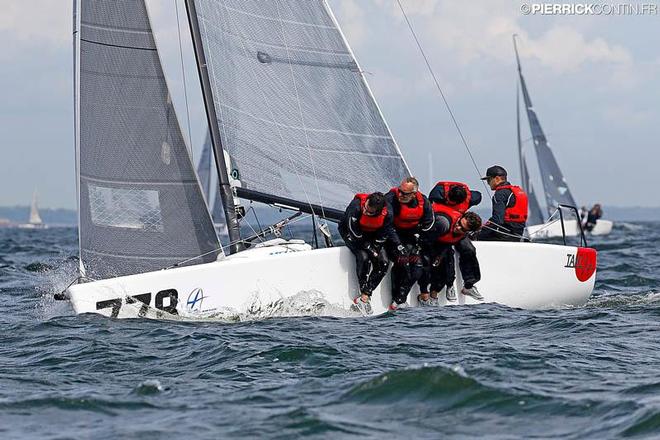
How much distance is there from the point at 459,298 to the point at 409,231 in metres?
0.86

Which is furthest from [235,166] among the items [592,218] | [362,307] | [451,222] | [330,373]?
[592,218]

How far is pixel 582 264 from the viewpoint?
33.2 feet

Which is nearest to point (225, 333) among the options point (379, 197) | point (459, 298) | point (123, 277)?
point (123, 277)

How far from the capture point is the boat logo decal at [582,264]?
10.1 metres

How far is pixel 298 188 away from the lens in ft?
32.3

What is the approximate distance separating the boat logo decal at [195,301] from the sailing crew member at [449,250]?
1.92m

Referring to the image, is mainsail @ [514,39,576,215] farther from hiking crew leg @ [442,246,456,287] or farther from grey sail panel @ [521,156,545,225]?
hiking crew leg @ [442,246,456,287]

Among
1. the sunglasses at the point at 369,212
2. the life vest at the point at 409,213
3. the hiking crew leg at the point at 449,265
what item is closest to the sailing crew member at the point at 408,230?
the life vest at the point at 409,213

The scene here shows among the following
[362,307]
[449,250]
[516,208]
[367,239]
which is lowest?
[362,307]

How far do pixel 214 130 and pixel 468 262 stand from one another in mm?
2417

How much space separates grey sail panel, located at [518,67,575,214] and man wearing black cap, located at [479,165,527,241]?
28.1 metres

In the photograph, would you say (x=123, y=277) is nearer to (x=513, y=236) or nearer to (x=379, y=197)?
(x=379, y=197)

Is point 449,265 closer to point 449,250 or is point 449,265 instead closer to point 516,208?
point 449,250

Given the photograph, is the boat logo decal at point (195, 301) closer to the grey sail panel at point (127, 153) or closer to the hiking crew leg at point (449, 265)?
the grey sail panel at point (127, 153)
